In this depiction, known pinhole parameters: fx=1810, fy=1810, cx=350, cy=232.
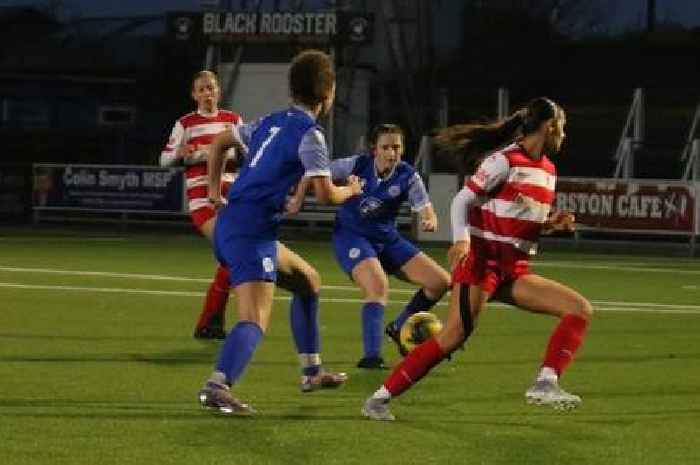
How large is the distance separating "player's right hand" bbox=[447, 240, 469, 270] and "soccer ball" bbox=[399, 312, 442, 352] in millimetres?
3015

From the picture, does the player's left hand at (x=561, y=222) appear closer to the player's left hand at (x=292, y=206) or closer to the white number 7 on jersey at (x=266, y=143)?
the player's left hand at (x=292, y=206)

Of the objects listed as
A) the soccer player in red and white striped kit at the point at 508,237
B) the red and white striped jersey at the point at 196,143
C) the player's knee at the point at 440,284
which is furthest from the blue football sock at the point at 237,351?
the red and white striped jersey at the point at 196,143

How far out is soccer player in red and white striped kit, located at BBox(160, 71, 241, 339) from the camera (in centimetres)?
1538

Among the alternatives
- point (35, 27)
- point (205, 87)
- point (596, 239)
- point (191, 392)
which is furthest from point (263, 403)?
point (35, 27)

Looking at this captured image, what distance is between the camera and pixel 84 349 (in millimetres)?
14219

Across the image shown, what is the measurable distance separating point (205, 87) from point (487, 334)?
345 centimetres

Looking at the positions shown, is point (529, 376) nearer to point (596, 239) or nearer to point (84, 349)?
point (84, 349)

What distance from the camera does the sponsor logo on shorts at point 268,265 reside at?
1036cm

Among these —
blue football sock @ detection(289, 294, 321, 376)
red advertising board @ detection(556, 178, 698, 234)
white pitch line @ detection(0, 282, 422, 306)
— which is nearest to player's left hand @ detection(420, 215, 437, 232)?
blue football sock @ detection(289, 294, 321, 376)

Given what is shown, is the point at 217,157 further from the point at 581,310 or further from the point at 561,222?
the point at 581,310

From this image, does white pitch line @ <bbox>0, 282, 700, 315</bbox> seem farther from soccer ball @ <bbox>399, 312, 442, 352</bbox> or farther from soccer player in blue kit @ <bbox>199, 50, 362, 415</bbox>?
soccer player in blue kit @ <bbox>199, 50, 362, 415</bbox>

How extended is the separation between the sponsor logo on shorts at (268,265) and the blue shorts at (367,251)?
3.45 m

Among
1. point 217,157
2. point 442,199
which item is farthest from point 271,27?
point 217,157

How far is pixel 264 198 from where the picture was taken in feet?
34.1
